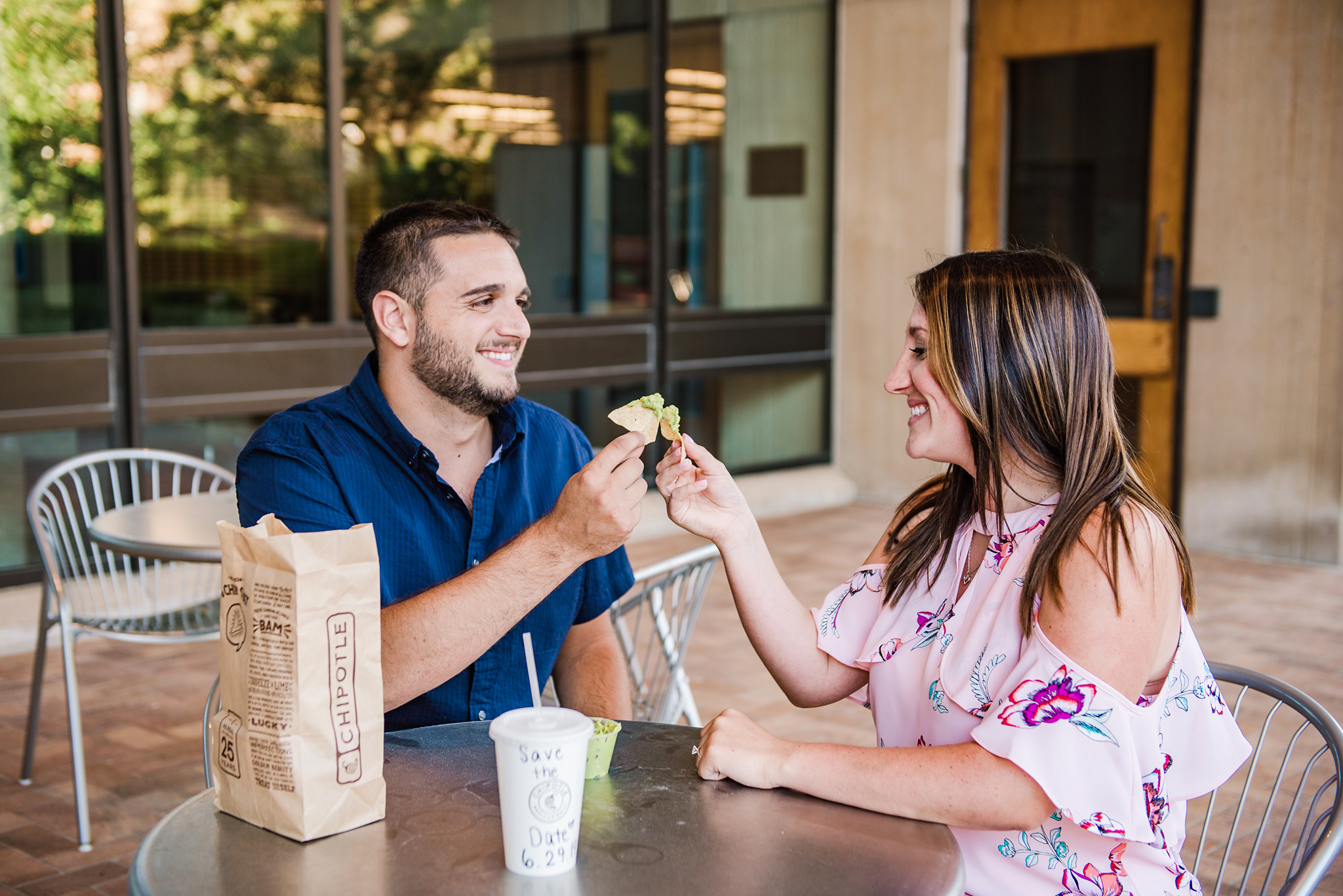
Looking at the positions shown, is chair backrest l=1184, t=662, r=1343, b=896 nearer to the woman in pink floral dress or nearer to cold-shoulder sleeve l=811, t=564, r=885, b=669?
the woman in pink floral dress

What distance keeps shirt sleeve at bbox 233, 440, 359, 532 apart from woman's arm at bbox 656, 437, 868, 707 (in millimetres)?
482

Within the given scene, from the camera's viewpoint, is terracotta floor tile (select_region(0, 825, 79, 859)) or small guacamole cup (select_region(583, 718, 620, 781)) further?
terracotta floor tile (select_region(0, 825, 79, 859))

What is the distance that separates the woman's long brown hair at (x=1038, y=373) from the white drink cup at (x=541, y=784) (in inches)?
27.3

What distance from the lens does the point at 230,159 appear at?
6.09 meters

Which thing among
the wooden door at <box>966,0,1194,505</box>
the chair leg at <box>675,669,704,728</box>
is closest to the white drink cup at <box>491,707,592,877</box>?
the chair leg at <box>675,669,704,728</box>

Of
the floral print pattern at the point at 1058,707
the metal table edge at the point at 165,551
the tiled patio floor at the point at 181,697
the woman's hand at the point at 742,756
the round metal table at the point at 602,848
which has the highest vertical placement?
the floral print pattern at the point at 1058,707

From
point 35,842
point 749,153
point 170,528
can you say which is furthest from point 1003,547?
point 749,153

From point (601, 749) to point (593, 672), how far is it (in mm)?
675

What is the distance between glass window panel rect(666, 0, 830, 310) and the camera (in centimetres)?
700

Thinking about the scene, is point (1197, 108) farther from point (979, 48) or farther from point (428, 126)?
point (428, 126)

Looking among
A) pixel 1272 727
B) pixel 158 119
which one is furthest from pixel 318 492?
pixel 158 119

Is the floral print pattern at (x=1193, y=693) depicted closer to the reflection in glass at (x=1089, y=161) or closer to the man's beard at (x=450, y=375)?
the man's beard at (x=450, y=375)

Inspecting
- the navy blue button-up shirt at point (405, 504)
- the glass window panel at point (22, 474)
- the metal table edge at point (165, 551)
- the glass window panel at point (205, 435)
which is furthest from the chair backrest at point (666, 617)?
the glass window panel at point (22, 474)

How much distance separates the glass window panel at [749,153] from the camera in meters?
7.00
